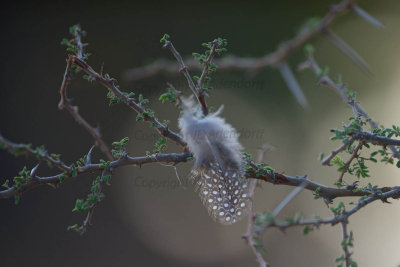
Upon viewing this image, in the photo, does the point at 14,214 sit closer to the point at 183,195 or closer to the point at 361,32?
the point at 183,195

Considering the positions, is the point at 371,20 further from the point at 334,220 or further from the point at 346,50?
A: the point at 334,220

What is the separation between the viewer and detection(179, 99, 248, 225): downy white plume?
43.2 inches

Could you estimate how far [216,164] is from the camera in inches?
43.7

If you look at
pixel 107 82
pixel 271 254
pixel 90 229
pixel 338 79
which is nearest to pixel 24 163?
pixel 90 229

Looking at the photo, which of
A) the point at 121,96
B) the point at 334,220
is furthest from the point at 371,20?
the point at 121,96

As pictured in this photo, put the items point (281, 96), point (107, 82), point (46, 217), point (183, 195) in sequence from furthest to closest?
point (281, 96), point (183, 195), point (46, 217), point (107, 82)

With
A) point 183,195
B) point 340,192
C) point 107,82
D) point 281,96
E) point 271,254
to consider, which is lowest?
point 340,192

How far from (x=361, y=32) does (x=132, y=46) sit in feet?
5.54

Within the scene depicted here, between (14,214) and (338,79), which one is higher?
(14,214)

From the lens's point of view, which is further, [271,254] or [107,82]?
[271,254]

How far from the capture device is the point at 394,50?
3.56 metres

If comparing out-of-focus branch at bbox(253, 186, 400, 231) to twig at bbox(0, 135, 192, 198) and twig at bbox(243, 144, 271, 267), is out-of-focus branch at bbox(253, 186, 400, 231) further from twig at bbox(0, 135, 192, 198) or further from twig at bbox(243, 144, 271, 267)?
twig at bbox(0, 135, 192, 198)

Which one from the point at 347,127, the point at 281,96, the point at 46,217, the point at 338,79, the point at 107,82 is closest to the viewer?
the point at 347,127

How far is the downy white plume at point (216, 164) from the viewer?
43.2 inches
